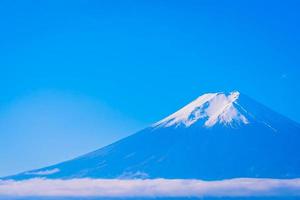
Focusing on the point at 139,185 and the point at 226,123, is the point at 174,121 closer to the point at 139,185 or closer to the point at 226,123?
the point at 226,123

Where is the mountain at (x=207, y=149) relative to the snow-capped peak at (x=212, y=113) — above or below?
below

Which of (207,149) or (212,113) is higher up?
(212,113)

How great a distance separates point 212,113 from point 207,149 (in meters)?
13.1

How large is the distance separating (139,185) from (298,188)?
2378 cm

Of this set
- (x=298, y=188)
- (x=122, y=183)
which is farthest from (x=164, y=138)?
(x=298, y=188)

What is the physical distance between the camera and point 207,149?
117688mm

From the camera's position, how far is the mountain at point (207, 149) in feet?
363

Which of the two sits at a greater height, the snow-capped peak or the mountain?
the snow-capped peak

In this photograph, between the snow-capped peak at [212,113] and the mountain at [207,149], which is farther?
the snow-capped peak at [212,113]

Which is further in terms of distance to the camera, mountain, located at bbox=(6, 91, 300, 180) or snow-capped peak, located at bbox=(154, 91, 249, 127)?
snow-capped peak, located at bbox=(154, 91, 249, 127)

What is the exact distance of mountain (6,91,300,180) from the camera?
110750 mm

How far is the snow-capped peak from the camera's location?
126 metres

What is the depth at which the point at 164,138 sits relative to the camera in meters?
121

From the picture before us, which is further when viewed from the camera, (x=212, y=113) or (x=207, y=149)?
(x=212, y=113)
